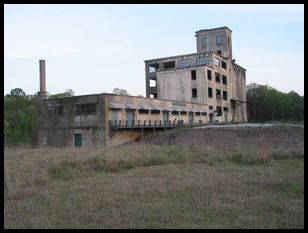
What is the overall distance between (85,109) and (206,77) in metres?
22.2

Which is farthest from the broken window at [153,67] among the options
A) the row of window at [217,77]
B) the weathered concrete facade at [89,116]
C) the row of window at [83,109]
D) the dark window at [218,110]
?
the row of window at [83,109]

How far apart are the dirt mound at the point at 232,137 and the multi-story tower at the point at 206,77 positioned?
51.2ft

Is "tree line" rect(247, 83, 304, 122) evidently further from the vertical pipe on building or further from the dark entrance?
the dark entrance

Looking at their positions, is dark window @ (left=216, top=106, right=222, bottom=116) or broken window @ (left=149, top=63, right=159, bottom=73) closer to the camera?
dark window @ (left=216, top=106, right=222, bottom=116)

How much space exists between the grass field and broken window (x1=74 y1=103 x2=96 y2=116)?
24.5m

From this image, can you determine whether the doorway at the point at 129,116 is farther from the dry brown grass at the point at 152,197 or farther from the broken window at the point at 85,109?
the dry brown grass at the point at 152,197

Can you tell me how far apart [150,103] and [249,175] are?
3337cm

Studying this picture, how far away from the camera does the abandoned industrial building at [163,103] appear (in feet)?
131

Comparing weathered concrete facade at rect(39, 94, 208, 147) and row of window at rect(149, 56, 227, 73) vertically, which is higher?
row of window at rect(149, 56, 227, 73)

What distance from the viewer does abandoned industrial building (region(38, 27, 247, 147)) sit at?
131 feet

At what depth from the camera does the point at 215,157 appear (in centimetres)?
1788

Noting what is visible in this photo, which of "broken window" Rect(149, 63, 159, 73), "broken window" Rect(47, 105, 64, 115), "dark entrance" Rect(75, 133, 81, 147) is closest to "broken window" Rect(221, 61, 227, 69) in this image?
"broken window" Rect(149, 63, 159, 73)

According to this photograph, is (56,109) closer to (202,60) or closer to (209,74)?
(202,60)
